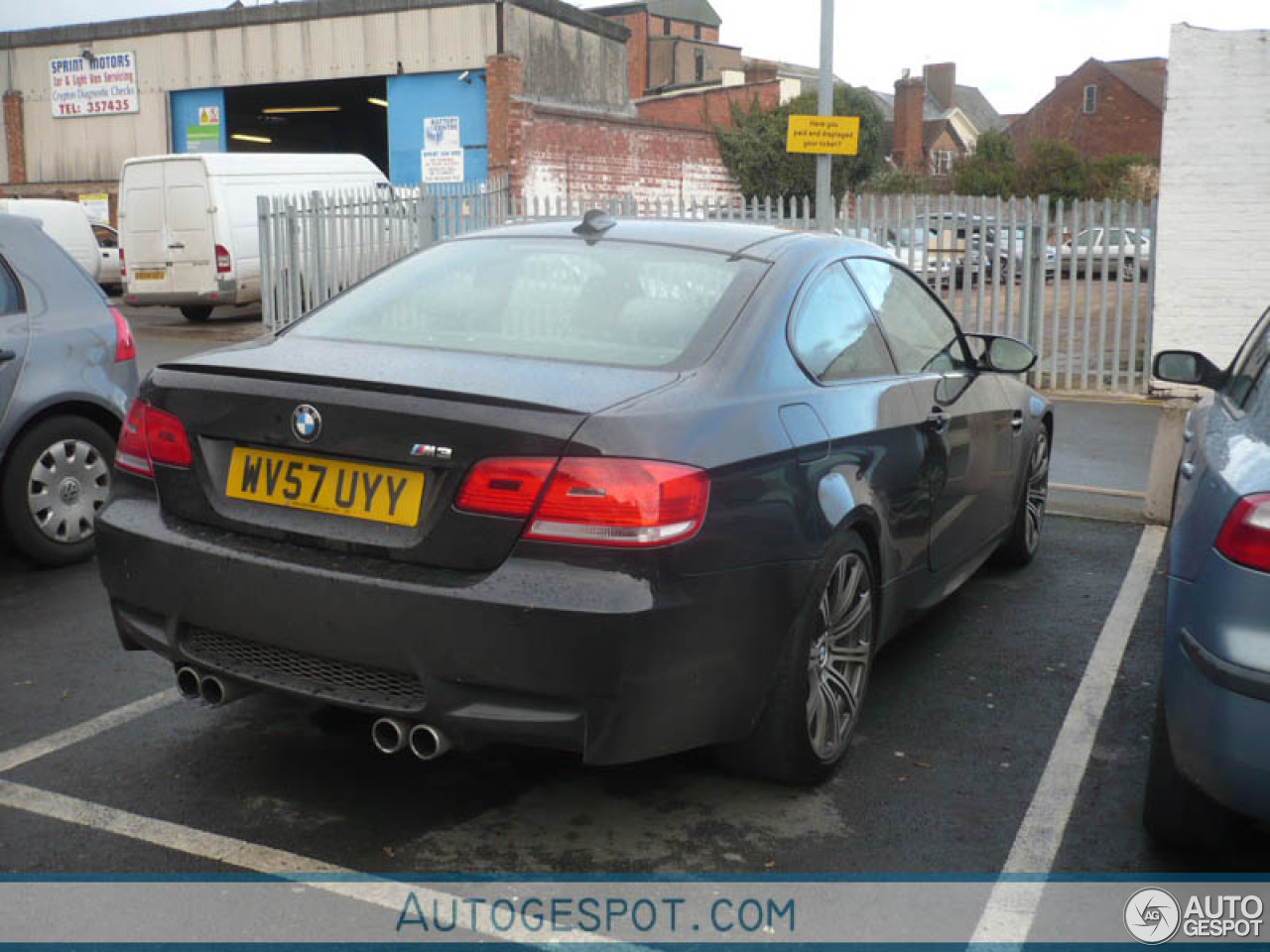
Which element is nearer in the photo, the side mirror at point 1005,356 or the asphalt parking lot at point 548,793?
the asphalt parking lot at point 548,793

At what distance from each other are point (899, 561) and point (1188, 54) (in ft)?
34.7

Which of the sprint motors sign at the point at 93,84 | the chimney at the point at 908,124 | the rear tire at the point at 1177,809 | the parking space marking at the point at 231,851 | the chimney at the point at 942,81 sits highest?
the chimney at the point at 942,81

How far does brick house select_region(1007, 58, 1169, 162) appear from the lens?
69938mm

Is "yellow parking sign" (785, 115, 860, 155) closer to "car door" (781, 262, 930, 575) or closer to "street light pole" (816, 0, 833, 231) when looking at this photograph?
"street light pole" (816, 0, 833, 231)

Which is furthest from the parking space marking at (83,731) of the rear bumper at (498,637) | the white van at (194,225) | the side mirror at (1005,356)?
the white van at (194,225)

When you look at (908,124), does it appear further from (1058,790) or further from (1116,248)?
(1058,790)

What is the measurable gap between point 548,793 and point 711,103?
139ft

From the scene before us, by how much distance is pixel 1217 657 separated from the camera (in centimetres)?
298

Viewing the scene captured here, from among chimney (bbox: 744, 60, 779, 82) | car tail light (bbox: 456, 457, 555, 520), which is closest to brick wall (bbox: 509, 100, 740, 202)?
car tail light (bbox: 456, 457, 555, 520)

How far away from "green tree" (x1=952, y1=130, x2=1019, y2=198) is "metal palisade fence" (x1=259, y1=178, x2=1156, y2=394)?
34256mm

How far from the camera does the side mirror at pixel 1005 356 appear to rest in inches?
209

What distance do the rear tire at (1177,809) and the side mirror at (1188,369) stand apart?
199 cm

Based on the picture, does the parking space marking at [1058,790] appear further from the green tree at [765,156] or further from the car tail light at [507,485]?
the green tree at [765,156]

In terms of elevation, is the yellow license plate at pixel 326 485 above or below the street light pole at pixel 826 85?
below
